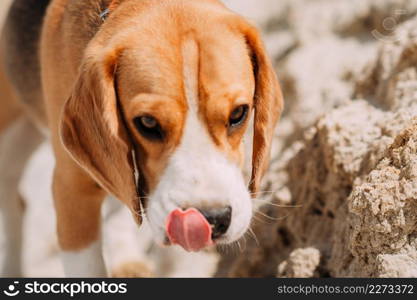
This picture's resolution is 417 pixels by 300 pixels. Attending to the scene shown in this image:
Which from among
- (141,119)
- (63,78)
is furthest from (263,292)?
Answer: (63,78)

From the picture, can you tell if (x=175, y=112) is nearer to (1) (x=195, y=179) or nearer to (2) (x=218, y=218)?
(1) (x=195, y=179)

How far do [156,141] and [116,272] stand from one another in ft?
6.23

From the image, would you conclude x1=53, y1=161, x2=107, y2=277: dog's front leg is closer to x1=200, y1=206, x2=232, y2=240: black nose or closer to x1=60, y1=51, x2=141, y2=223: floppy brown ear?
x1=60, y1=51, x2=141, y2=223: floppy brown ear

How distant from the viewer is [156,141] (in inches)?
121

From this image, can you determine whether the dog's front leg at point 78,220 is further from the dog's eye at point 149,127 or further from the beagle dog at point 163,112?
the dog's eye at point 149,127

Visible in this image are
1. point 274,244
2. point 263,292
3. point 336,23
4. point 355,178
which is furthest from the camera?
point 336,23

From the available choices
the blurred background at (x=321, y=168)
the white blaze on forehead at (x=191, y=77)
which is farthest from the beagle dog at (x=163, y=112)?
the blurred background at (x=321, y=168)

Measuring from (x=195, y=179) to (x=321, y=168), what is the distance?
4.06 feet

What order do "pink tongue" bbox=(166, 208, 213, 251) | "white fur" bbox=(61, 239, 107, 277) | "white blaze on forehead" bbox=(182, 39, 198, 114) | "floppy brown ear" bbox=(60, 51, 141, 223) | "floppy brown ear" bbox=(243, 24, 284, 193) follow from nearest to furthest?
"pink tongue" bbox=(166, 208, 213, 251), "white blaze on forehead" bbox=(182, 39, 198, 114), "floppy brown ear" bbox=(60, 51, 141, 223), "floppy brown ear" bbox=(243, 24, 284, 193), "white fur" bbox=(61, 239, 107, 277)

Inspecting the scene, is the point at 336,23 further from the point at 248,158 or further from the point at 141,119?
the point at 141,119

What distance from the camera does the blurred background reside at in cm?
319

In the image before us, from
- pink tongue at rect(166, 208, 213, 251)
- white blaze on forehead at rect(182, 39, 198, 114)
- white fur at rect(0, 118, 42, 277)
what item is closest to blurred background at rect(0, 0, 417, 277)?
white fur at rect(0, 118, 42, 277)

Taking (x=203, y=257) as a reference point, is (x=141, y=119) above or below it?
above

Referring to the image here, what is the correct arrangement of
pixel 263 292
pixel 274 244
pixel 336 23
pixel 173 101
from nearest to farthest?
pixel 173 101, pixel 263 292, pixel 274 244, pixel 336 23
